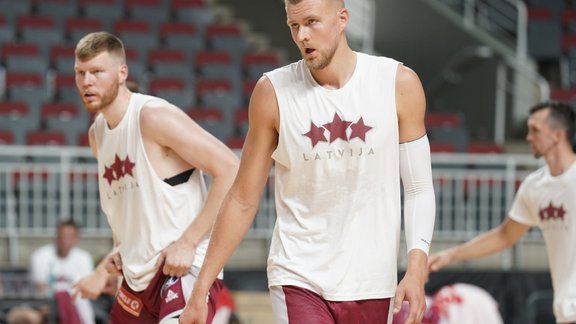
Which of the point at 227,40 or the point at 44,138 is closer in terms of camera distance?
the point at 44,138

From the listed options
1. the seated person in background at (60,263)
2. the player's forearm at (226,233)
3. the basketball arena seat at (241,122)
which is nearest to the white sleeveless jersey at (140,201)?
the player's forearm at (226,233)

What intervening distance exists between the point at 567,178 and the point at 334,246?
2.99 metres

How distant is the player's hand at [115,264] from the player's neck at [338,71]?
1.71 metres

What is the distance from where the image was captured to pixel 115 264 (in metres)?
5.52

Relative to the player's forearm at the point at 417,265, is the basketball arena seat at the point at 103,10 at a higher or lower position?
higher

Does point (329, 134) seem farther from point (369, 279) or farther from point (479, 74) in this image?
point (479, 74)

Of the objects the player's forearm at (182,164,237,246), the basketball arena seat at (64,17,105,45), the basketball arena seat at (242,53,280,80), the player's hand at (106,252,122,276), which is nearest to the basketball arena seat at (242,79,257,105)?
the basketball arena seat at (242,53,280,80)

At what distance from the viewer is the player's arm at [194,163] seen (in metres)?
5.14

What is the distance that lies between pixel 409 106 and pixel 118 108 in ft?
5.73

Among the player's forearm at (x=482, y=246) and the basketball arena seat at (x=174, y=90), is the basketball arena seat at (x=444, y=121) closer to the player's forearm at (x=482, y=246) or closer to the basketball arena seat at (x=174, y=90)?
the basketball arena seat at (x=174, y=90)

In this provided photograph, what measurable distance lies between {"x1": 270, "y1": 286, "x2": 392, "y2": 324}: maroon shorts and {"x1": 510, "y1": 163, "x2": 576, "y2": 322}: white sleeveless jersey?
256 cm

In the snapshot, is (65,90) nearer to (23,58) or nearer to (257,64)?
(23,58)

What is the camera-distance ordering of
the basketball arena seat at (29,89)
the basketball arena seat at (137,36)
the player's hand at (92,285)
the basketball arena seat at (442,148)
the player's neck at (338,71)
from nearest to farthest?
the player's neck at (338,71) < the player's hand at (92,285) < the basketball arena seat at (442,148) < the basketball arena seat at (29,89) < the basketball arena seat at (137,36)

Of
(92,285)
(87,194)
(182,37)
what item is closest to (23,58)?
(182,37)
